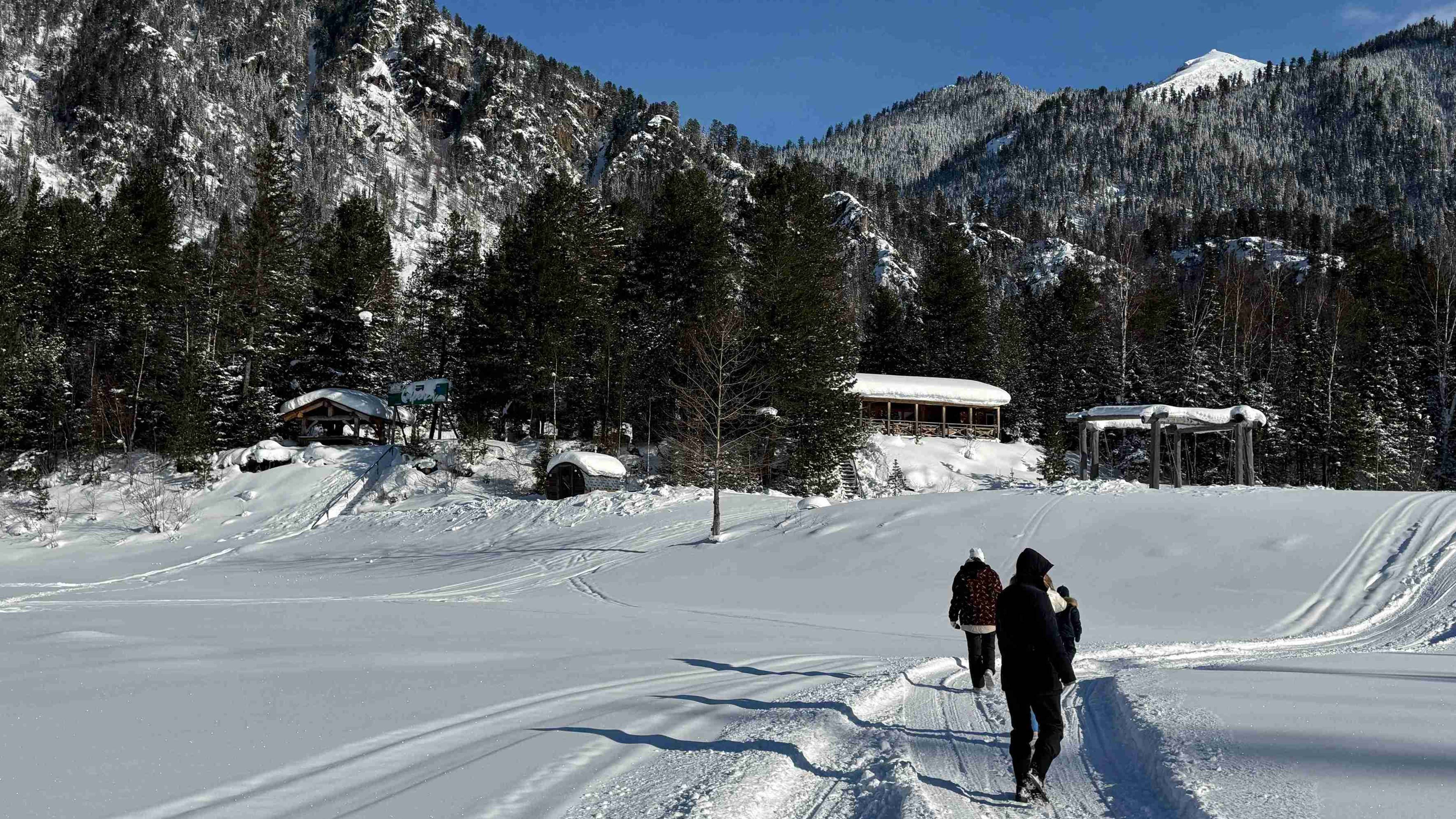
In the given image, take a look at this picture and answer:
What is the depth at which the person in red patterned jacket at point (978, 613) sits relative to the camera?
8.22 m

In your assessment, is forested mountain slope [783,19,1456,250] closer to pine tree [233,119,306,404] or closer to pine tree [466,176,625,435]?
pine tree [466,176,625,435]

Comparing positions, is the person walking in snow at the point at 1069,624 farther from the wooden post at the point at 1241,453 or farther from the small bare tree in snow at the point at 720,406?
the wooden post at the point at 1241,453

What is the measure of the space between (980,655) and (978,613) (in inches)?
15.4

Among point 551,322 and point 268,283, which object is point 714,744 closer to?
point 551,322

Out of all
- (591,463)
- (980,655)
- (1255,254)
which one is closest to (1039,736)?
(980,655)

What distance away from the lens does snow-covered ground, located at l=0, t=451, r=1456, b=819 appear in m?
4.80

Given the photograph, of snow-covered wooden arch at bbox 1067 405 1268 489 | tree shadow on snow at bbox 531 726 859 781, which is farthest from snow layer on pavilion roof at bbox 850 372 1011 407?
tree shadow on snow at bbox 531 726 859 781

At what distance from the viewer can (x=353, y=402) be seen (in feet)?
138

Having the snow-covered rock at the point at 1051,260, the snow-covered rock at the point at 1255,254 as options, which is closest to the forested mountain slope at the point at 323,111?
the snow-covered rock at the point at 1051,260

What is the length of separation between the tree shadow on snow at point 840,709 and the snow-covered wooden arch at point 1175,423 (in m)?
19.6

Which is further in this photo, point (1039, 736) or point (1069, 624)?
point (1069, 624)

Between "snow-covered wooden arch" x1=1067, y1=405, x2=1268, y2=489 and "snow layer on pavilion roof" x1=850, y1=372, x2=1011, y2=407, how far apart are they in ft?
46.6

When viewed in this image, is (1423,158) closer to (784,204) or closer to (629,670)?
(784,204)

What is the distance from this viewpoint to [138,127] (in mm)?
128625
